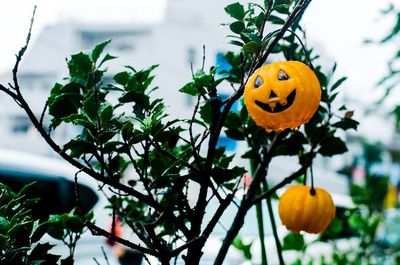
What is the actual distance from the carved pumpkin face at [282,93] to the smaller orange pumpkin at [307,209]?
0.38 meters

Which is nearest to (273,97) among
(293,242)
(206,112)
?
(206,112)

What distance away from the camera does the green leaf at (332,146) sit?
1.35 m

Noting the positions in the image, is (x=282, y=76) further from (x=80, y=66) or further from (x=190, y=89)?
(x=80, y=66)

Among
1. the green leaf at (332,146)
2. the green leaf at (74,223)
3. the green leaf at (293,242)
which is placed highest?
the green leaf at (332,146)

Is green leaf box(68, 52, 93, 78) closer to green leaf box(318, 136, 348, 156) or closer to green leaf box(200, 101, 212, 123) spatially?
green leaf box(200, 101, 212, 123)

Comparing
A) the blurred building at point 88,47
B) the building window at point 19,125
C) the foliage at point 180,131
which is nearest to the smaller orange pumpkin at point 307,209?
the foliage at point 180,131

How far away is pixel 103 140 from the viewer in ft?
3.03

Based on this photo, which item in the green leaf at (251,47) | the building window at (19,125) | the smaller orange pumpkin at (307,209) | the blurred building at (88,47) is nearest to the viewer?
the green leaf at (251,47)

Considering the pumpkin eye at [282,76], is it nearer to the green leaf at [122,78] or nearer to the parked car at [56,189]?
the green leaf at [122,78]

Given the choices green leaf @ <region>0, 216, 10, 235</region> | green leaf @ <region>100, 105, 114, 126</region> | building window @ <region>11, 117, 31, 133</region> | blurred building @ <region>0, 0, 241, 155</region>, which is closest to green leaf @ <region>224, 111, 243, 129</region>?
green leaf @ <region>100, 105, 114, 126</region>

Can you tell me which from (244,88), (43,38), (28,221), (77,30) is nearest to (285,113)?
(244,88)

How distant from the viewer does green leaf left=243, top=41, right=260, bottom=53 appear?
88 centimetres

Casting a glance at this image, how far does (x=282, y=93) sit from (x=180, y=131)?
0.80ft

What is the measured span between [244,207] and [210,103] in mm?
397
